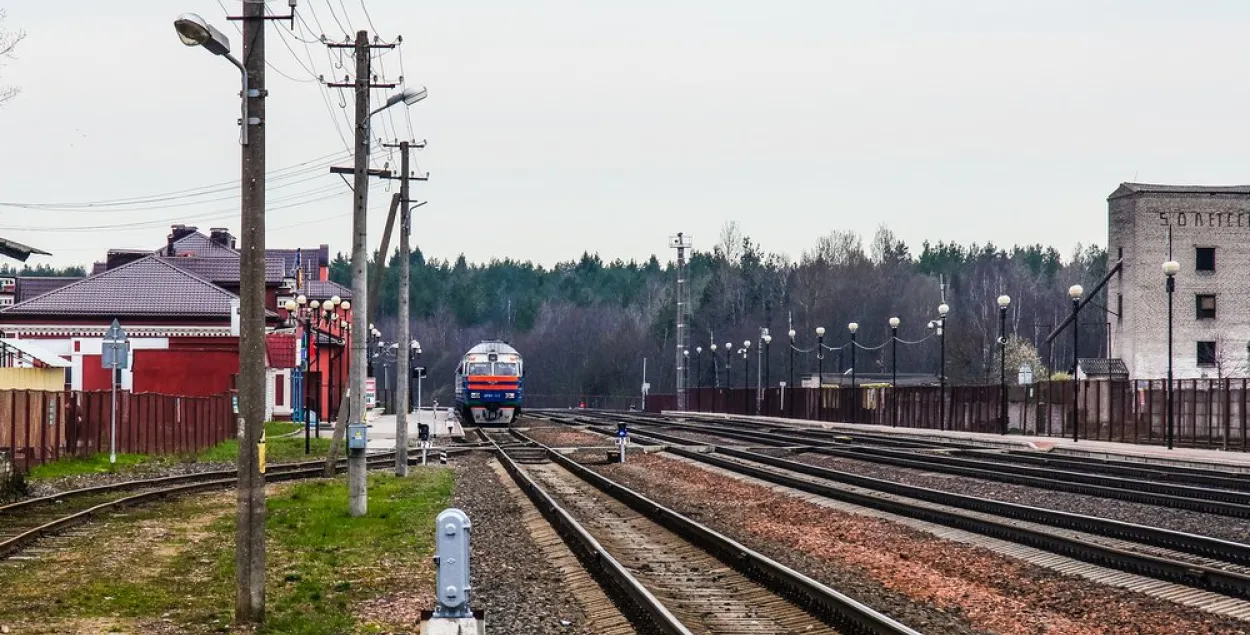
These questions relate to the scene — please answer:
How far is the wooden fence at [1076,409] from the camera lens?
154 feet

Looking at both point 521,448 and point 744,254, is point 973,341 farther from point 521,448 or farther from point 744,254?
point 521,448

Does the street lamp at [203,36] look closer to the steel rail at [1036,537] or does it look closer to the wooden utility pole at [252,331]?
the wooden utility pole at [252,331]

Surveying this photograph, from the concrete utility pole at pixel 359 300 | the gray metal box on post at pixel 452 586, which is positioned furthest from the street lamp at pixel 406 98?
the gray metal box on post at pixel 452 586

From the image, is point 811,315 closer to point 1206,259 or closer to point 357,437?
point 1206,259

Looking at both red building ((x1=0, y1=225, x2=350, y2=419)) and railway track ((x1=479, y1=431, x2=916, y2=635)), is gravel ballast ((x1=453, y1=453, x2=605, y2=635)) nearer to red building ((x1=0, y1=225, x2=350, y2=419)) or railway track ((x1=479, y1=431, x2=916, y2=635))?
railway track ((x1=479, y1=431, x2=916, y2=635))

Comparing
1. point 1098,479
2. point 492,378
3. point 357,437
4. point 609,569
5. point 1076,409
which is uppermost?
point 492,378

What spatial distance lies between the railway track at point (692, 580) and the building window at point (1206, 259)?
6134cm

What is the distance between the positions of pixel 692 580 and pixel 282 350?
203 feet

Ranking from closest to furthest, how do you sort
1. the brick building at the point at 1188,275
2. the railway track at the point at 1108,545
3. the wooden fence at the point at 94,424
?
1. the railway track at the point at 1108,545
2. the wooden fence at the point at 94,424
3. the brick building at the point at 1188,275

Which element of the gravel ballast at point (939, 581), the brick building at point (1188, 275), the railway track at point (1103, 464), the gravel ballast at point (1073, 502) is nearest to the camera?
the gravel ballast at point (939, 581)

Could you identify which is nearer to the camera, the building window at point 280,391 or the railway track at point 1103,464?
the railway track at point 1103,464

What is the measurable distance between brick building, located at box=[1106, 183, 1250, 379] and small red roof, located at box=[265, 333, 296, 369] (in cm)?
4113

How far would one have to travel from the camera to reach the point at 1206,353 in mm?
79062

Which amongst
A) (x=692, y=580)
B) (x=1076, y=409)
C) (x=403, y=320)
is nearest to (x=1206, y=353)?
(x=1076, y=409)
